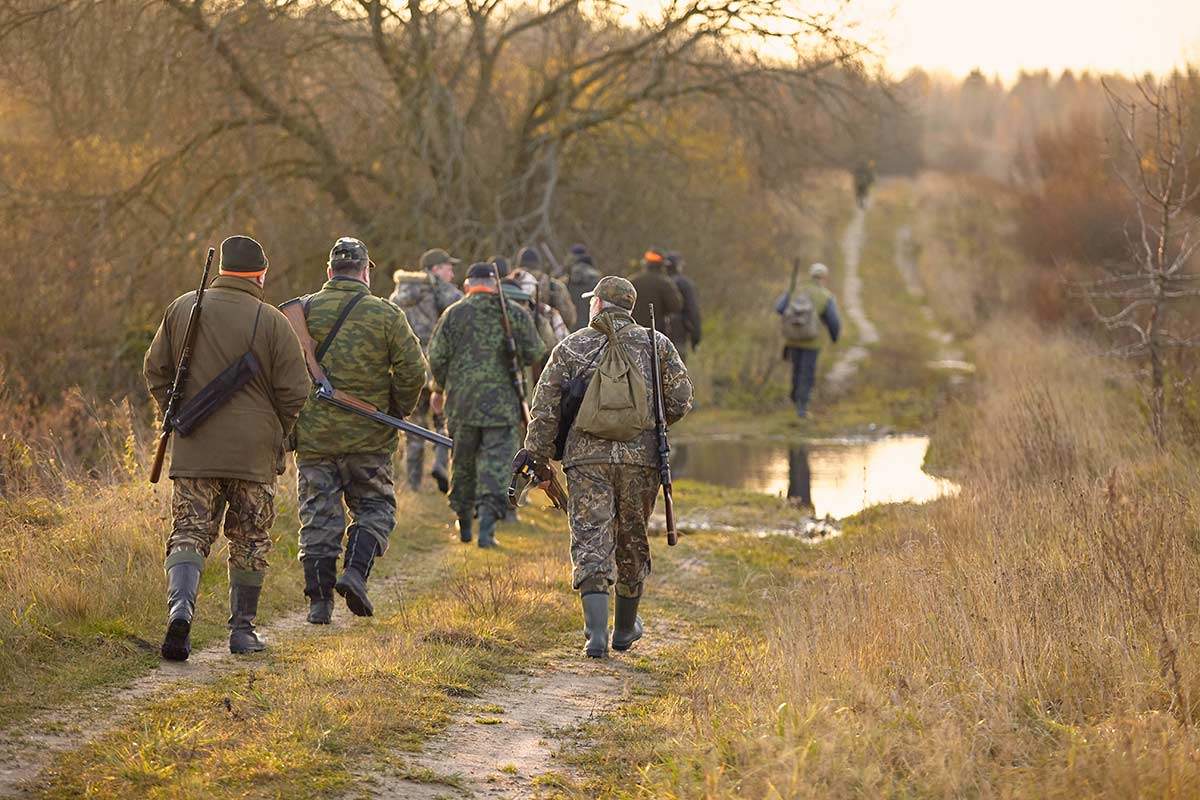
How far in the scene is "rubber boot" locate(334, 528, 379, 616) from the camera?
8008mm

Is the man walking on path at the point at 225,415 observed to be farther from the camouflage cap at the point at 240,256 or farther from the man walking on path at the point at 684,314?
the man walking on path at the point at 684,314

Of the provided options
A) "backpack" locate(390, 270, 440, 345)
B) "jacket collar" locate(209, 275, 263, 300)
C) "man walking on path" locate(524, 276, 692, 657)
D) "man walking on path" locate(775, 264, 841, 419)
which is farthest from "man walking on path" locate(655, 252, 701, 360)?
"jacket collar" locate(209, 275, 263, 300)

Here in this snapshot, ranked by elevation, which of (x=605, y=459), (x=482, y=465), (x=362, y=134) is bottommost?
(x=482, y=465)

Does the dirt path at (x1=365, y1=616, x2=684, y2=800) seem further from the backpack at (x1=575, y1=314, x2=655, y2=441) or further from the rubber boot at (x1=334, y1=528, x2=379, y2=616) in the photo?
the backpack at (x1=575, y1=314, x2=655, y2=441)

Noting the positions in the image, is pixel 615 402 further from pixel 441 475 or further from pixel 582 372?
pixel 441 475

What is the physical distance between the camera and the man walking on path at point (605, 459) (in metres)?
7.65

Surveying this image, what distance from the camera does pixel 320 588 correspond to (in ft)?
27.3

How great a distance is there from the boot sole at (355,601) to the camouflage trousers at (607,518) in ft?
3.84

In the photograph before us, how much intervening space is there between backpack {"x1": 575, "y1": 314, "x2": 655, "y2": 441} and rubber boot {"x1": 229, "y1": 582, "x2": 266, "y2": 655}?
5.97ft

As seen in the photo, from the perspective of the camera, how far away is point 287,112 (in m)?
19.5

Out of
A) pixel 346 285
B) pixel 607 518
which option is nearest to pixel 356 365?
pixel 346 285

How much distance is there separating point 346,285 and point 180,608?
2.19m

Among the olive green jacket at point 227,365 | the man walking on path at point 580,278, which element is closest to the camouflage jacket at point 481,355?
the olive green jacket at point 227,365

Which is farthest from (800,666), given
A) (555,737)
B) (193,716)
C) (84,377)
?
(84,377)
